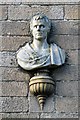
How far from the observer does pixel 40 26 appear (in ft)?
29.7

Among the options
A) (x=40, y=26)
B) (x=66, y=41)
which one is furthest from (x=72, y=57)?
(x=40, y=26)

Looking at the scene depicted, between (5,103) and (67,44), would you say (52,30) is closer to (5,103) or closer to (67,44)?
(67,44)

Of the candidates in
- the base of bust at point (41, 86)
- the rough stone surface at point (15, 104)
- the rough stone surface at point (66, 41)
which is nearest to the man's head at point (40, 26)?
the rough stone surface at point (66, 41)

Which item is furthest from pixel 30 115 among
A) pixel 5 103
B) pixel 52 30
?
pixel 52 30

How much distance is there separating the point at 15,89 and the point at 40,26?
2.05 ft

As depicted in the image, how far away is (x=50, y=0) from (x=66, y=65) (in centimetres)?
65

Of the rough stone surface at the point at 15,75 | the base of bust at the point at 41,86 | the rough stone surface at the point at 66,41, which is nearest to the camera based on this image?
the base of bust at the point at 41,86

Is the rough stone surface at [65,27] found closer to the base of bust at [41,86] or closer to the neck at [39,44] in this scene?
the neck at [39,44]

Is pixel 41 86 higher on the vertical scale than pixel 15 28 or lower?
lower

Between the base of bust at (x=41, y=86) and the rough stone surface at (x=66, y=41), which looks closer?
the base of bust at (x=41, y=86)

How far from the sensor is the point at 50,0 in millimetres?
9258

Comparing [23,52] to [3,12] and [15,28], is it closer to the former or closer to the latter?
[15,28]

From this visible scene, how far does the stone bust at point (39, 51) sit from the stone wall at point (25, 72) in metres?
0.08

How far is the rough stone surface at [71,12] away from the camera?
921 cm
